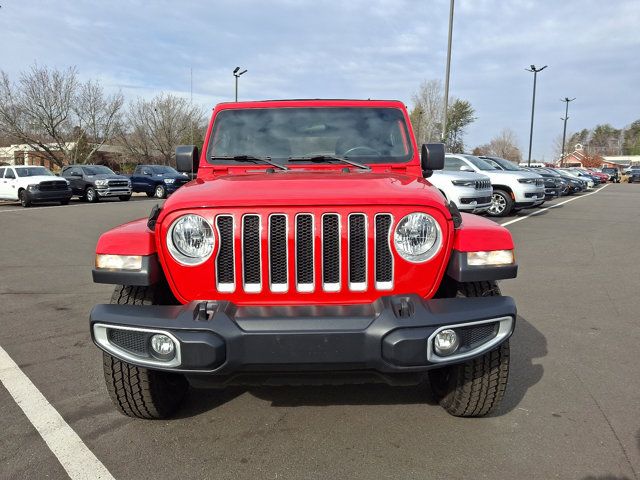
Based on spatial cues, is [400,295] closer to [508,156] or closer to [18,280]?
[18,280]

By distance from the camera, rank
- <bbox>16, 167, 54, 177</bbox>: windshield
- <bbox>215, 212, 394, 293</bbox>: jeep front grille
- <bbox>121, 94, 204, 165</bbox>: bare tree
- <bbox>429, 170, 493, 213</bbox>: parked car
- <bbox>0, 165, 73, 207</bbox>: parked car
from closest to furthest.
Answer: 1. <bbox>215, 212, 394, 293</bbox>: jeep front grille
2. <bbox>429, 170, 493, 213</bbox>: parked car
3. <bbox>0, 165, 73, 207</bbox>: parked car
4. <bbox>16, 167, 54, 177</bbox>: windshield
5. <bbox>121, 94, 204, 165</bbox>: bare tree

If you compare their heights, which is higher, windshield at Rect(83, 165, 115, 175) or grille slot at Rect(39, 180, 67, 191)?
windshield at Rect(83, 165, 115, 175)

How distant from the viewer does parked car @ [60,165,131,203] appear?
22.8 m

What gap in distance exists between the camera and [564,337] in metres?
4.68

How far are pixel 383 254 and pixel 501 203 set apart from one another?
13636mm

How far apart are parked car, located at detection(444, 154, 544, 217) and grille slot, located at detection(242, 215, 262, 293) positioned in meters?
12.8

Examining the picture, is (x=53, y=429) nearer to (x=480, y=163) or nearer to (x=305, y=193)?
(x=305, y=193)

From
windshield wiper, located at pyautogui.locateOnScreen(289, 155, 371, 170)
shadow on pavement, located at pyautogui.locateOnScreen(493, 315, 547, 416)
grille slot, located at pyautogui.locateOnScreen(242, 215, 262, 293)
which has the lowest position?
shadow on pavement, located at pyautogui.locateOnScreen(493, 315, 547, 416)

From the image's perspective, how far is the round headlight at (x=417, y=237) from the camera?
269 centimetres

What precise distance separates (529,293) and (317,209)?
448 cm

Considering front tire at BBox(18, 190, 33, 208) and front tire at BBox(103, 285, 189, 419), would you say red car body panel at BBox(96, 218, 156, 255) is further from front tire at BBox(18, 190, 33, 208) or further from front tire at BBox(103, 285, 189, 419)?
front tire at BBox(18, 190, 33, 208)

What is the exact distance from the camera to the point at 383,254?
8.83 ft

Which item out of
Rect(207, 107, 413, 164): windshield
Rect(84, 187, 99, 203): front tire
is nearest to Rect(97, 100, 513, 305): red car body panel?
Rect(207, 107, 413, 164): windshield

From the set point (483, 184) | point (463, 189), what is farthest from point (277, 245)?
point (483, 184)
